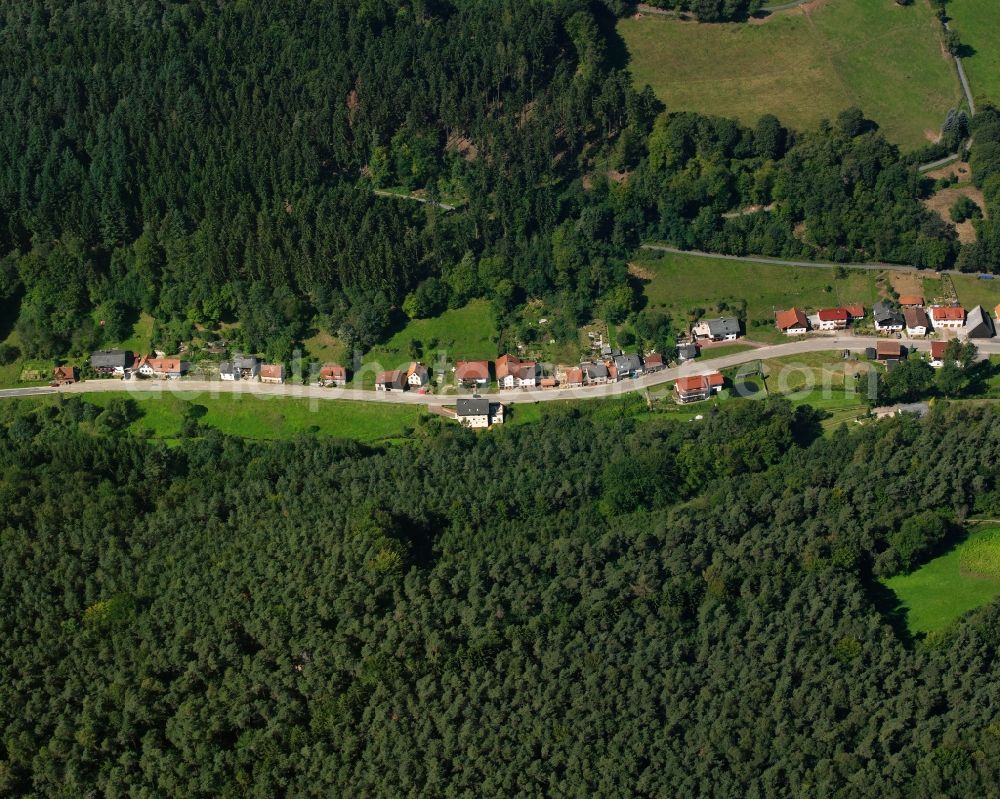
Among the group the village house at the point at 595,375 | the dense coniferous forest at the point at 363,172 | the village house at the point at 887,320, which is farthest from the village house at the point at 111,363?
the village house at the point at 887,320

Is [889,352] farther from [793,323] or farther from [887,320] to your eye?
[793,323]

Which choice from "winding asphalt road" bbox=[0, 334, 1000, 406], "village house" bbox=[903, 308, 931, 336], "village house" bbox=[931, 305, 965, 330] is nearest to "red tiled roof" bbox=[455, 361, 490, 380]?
"winding asphalt road" bbox=[0, 334, 1000, 406]

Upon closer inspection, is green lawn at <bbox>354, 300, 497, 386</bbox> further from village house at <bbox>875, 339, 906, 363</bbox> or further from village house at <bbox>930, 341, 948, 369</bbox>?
village house at <bbox>930, 341, 948, 369</bbox>

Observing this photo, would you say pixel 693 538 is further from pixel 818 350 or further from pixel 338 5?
pixel 338 5

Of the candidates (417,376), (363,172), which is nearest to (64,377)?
(417,376)

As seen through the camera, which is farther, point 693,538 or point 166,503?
point 166,503

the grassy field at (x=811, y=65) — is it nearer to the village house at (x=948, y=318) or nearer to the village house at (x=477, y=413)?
the village house at (x=948, y=318)

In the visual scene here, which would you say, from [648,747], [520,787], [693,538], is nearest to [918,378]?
[693,538]
